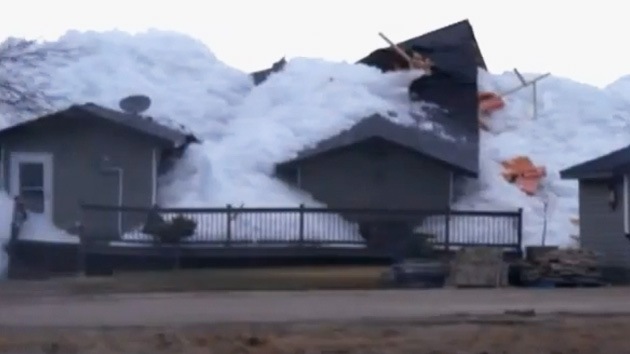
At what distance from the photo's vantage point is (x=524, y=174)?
51.1 metres

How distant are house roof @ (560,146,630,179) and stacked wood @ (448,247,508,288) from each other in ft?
12.2

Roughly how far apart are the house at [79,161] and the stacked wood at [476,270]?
38.4ft

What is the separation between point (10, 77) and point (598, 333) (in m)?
16.3

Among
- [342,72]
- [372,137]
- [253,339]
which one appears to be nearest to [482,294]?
[253,339]

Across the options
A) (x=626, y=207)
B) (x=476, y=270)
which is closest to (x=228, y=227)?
(x=476, y=270)

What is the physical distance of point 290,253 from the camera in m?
40.5

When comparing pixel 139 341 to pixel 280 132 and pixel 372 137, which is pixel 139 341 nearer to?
pixel 372 137

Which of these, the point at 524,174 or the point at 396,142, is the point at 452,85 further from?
the point at 396,142

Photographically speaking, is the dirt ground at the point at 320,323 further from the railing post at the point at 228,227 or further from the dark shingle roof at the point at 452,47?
the dark shingle roof at the point at 452,47

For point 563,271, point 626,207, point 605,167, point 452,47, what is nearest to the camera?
point 563,271

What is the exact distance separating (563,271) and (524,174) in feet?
52.0

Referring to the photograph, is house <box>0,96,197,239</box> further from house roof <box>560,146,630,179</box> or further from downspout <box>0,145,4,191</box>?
house roof <box>560,146,630,179</box>

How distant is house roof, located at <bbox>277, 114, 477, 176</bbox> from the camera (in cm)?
4491

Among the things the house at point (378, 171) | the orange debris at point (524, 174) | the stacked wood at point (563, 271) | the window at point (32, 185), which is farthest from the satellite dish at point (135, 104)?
the stacked wood at point (563, 271)
